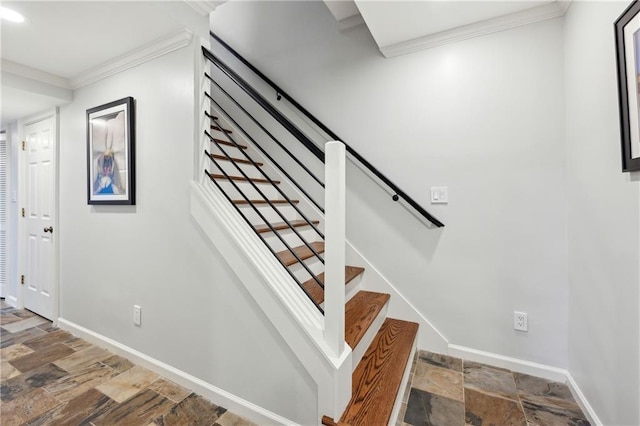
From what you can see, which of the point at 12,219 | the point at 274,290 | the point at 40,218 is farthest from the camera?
the point at 12,219

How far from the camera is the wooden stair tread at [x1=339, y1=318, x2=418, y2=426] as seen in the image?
1.17 m

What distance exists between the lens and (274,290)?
1.27 metres

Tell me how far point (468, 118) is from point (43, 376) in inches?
128

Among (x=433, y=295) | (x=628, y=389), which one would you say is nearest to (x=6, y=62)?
(x=433, y=295)

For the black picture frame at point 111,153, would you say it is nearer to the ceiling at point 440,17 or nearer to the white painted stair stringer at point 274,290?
the white painted stair stringer at point 274,290

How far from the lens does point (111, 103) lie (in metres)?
1.96

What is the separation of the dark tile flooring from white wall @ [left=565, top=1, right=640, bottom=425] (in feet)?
0.88

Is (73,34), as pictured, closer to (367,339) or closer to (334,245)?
(334,245)

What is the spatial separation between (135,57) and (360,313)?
2265 millimetres

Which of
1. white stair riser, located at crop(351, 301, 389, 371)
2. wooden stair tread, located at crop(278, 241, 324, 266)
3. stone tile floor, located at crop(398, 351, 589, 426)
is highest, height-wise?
wooden stair tread, located at crop(278, 241, 324, 266)

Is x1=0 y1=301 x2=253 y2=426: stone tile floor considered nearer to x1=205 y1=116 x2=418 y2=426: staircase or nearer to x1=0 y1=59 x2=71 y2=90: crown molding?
x1=205 y1=116 x2=418 y2=426: staircase

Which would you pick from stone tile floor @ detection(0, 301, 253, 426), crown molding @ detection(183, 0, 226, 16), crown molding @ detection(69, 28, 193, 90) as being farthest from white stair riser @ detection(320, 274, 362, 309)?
crown molding @ detection(183, 0, 226, 16)

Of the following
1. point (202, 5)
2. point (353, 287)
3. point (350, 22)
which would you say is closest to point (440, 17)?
point (350, 22)

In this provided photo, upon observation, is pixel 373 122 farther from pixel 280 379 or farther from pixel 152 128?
pixel 280 379
